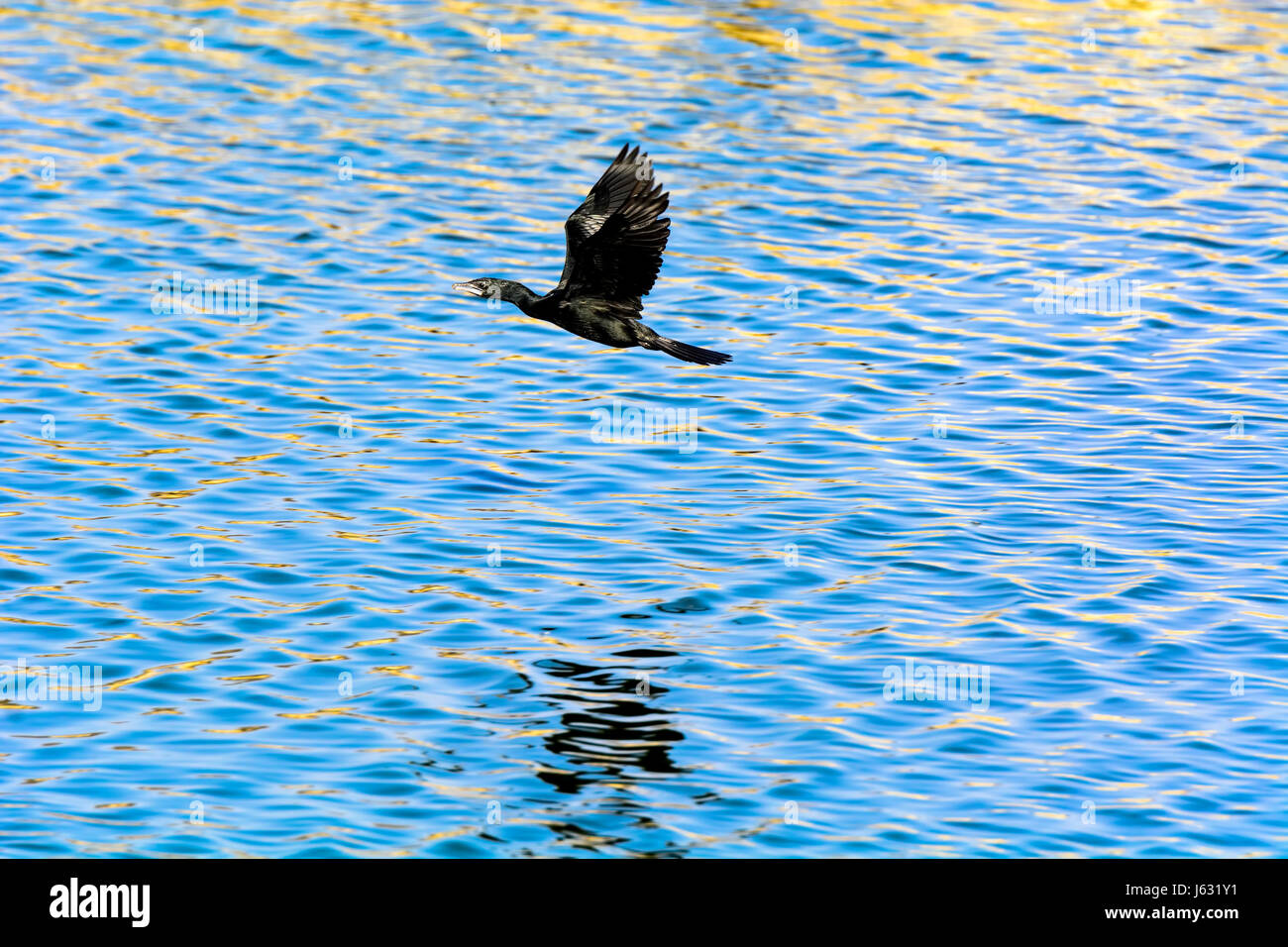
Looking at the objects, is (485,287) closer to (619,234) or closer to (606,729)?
(619,234)

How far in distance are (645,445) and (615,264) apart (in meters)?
3.32

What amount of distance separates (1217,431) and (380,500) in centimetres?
665

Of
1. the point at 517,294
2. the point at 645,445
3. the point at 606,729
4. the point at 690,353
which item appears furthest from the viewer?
the point at 645,445

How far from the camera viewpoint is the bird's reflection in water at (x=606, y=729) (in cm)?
927

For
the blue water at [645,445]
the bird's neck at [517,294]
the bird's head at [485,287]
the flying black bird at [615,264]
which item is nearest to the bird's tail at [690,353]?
the flying black bird at [615,264]

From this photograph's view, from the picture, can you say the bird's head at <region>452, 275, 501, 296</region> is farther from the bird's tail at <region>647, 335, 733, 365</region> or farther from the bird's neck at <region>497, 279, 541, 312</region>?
the bird's tail at <region>647, 335, 733, 365</region>

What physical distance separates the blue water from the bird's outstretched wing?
190 cm

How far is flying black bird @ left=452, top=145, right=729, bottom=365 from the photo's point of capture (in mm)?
10875

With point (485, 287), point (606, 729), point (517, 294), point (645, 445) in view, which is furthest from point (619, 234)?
point (645, 445)

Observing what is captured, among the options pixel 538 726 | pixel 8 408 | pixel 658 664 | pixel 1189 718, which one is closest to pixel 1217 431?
pixel 1189 718

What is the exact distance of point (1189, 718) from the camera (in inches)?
394

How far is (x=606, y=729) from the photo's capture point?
967 centimetres

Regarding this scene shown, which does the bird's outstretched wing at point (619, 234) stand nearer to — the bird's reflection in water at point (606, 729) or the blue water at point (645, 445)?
the blue water at point (645, 445)
